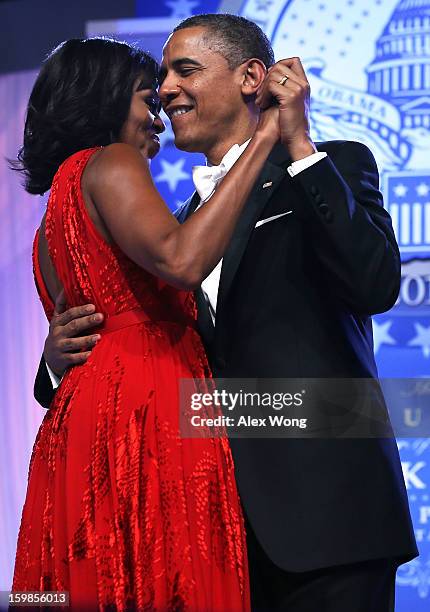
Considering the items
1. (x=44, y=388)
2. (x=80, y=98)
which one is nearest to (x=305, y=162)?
(x=80, y=98)

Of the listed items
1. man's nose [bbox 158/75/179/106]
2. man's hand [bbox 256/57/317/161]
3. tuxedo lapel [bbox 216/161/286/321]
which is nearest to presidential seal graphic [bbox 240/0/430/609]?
man's nose [bbox 158/75/179/106]

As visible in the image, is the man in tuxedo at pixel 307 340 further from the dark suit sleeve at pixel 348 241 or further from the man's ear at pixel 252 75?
the man's ear at pixel 252 75

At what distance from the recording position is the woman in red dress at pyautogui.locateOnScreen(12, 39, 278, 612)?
1527 mm

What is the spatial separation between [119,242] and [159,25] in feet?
5.21

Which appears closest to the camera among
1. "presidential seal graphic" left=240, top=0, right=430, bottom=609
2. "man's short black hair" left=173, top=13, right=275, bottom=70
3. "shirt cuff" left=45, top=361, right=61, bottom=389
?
"shirt cuff" left=45, top=361, right=61, bottom=389

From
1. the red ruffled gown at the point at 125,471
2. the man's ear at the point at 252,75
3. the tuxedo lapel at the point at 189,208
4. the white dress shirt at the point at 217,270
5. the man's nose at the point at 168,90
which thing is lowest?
the red ruffled gown at the point at 125,471

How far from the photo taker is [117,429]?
1569 millimetres

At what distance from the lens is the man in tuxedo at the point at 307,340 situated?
1553 millimetres

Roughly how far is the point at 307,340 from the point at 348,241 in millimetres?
200

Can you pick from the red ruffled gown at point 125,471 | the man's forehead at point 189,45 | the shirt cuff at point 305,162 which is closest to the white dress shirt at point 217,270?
the shirt cuff at point 305,162

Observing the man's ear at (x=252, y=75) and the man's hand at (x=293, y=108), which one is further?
the man's ear at (x=252, y=75)

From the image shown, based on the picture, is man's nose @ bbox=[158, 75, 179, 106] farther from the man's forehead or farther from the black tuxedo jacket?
the black tuxedo jacket

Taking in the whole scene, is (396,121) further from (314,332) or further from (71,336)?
(71,336)

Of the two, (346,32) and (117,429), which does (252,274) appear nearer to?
(117,429)
